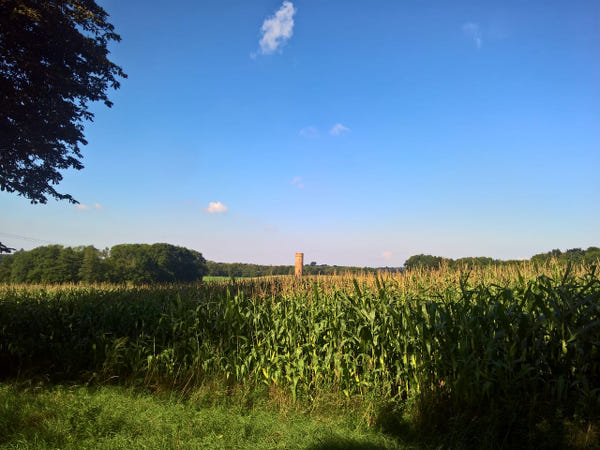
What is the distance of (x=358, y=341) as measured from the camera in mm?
6906

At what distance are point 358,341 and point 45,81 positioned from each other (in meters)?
17.1

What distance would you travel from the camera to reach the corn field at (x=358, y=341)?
18.2ft

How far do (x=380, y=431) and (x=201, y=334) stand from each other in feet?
17.3

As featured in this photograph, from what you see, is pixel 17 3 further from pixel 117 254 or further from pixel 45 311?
pixel 117 254

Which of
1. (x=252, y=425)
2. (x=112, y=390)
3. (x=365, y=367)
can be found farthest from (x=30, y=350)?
(x=365, y=367)

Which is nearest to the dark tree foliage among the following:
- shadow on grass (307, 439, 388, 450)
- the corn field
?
the corn field

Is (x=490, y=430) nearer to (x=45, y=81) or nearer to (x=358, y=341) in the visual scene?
(x=358, y=341)

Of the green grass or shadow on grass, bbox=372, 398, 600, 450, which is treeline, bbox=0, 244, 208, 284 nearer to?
the green grass

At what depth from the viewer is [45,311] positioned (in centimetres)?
996

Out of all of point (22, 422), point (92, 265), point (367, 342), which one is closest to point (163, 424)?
point (22, 422)

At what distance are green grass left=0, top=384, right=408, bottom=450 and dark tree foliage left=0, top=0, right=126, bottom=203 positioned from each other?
13481 millimetres

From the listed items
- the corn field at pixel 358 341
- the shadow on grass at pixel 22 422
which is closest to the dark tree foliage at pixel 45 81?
the corn field at pixel 358 341

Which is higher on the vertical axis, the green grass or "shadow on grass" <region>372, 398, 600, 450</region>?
"shadow on grass" <region>372, 398, 600, 450</region>

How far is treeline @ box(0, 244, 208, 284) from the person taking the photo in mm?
43906
